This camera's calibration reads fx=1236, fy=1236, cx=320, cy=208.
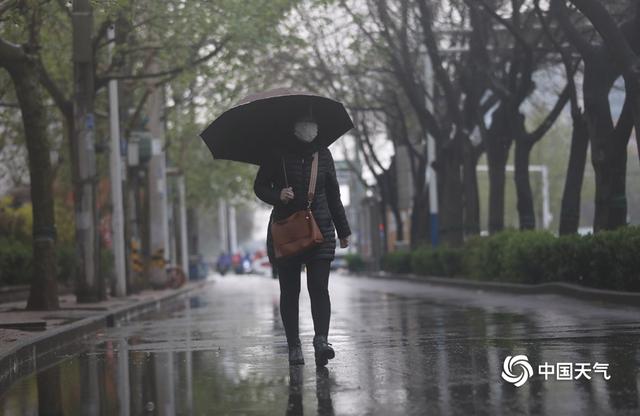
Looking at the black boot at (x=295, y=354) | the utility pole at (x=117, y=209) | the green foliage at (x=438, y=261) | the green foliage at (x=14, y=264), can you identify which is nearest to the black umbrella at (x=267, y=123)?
the black boot at (x=295, y=354)

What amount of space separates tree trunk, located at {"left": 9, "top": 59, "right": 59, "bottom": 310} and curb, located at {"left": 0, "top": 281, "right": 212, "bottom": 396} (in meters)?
1.18

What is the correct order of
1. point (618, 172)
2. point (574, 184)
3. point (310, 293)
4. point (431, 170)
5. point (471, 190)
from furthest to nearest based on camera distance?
1. point (431, 170)
2. point (471, 190)
3. point (574, 184)
4. point (618, 172)
5. point (310, 293)

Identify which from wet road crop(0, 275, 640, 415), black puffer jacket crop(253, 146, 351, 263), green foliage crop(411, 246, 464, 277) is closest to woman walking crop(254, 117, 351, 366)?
black puffer jacket crop(253, 146, 351, 263)

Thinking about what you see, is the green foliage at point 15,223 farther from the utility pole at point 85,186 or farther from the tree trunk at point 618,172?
the tree trunk at point 618,172

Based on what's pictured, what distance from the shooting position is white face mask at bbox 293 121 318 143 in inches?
372

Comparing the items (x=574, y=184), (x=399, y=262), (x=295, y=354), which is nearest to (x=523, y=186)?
(x=574, y=184)

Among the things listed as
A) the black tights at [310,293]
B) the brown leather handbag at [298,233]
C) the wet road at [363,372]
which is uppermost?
the brown leather handbag at [298,233]

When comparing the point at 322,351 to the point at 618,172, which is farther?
the point at 618,172

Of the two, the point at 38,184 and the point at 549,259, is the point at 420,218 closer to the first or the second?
the point at 549,259

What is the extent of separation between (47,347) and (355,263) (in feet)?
186

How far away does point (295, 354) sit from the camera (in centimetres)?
958

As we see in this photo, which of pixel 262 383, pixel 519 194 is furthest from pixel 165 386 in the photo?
pixel 519 194

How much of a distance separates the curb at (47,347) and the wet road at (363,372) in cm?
22

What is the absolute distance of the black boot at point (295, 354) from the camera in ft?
31.3
